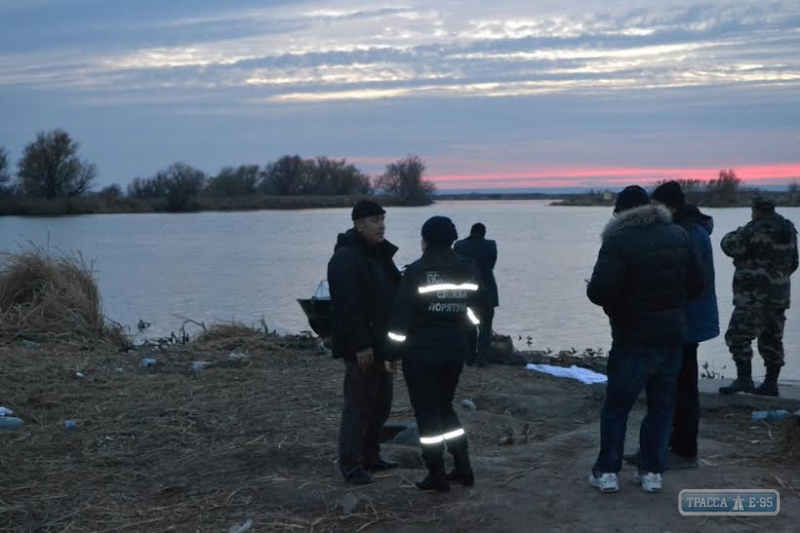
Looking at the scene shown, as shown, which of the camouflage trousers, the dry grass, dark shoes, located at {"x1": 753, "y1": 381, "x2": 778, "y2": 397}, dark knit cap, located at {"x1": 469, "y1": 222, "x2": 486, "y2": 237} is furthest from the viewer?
the dry grass

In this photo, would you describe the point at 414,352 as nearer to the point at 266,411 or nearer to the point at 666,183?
the point at 666,183

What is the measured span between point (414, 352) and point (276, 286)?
23.9m

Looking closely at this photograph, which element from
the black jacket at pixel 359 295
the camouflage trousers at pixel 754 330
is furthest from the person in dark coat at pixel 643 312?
the camouflage trousers at pixel 754 330

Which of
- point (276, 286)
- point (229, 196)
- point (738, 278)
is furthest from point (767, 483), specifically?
point (229, 196)

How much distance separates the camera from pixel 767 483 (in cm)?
631

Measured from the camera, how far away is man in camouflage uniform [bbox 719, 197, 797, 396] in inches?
365

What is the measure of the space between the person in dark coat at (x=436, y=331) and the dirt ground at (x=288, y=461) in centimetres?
34

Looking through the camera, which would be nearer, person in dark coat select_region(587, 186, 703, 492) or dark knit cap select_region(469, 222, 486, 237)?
person in dark coat select_region(587, 186, 703, 492)

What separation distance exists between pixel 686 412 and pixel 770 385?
319 cm

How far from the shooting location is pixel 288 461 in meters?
7.20

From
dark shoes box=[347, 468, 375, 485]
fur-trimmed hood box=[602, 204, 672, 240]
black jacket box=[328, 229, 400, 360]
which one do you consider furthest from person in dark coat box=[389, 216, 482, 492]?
fur-trimmed hood box=[602, 204, 672, 240]

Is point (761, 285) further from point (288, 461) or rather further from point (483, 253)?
point (288, 461)

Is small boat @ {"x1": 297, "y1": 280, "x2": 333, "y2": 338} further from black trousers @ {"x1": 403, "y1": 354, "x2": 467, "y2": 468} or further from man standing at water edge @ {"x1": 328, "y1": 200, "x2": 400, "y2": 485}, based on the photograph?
black trousers @ {"x1": 403, "y1": 354, "x2": 467, "y2": 468}

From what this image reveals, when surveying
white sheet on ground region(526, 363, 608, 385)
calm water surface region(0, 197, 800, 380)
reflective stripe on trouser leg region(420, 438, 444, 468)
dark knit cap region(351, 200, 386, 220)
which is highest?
dark knit cap region(351, 200, 386, 220)
